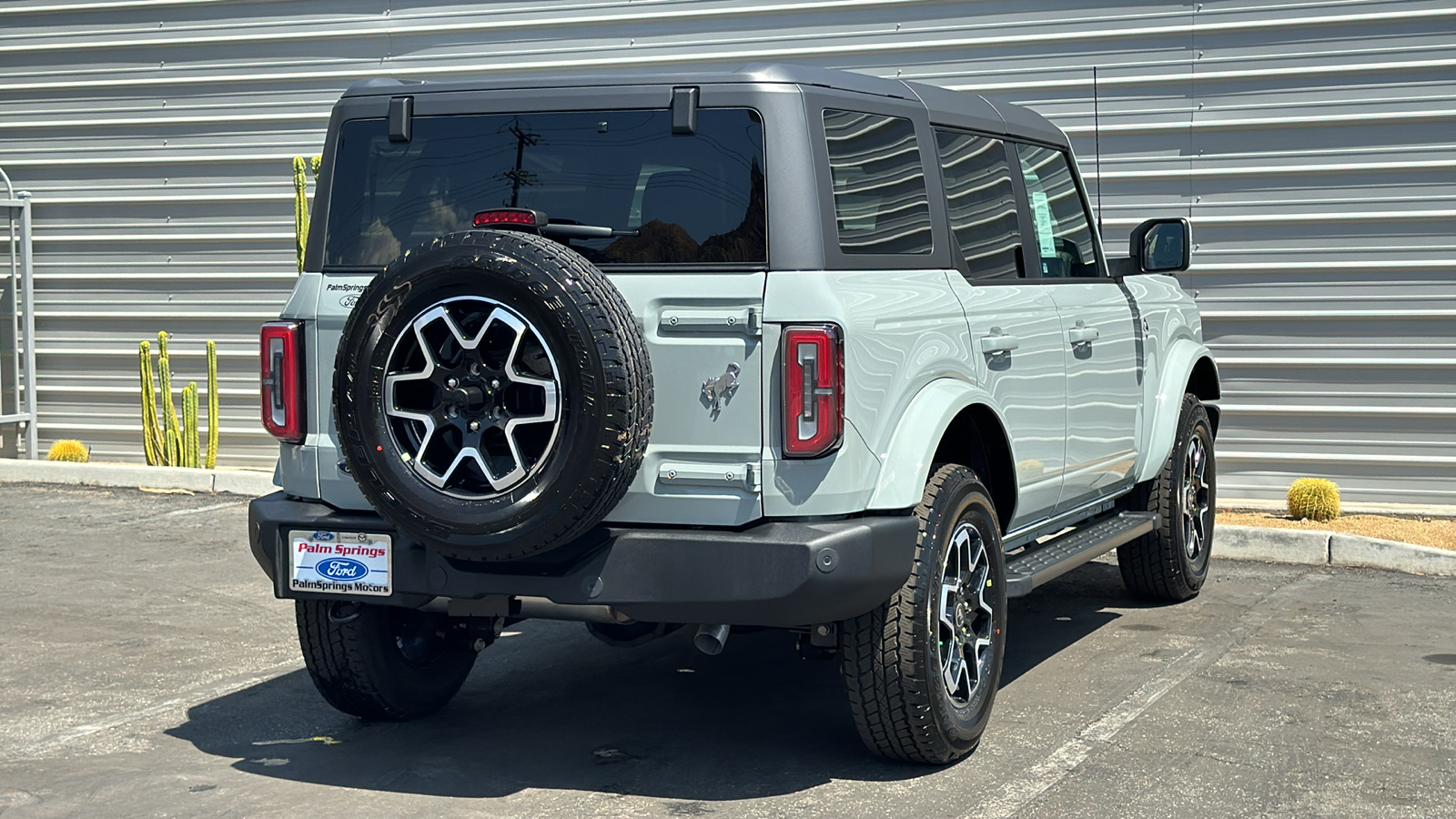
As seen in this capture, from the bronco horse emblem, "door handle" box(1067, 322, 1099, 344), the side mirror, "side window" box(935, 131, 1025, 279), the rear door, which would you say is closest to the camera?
the bronco horse emblem

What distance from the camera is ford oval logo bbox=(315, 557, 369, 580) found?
4.61m

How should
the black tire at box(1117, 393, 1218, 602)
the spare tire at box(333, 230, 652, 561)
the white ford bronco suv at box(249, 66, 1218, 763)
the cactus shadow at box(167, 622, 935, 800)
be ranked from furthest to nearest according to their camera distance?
the black tire at box(1117, 393, 1218, 602), the cactus shadow at box(167, 622, 935, 800), the white ford bronco suv at box(249, 66, 1218, 763), the spare tire at box(333, 230, 652, 561)

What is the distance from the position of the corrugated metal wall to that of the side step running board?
3.38m

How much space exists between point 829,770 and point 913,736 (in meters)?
0.31

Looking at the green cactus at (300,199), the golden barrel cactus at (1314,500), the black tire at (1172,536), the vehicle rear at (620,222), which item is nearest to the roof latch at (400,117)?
the vehicle rear at (620,222)

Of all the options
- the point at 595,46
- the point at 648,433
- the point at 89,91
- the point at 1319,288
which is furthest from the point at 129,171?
the point at 648,433

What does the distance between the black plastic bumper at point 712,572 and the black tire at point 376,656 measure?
1.98 ft

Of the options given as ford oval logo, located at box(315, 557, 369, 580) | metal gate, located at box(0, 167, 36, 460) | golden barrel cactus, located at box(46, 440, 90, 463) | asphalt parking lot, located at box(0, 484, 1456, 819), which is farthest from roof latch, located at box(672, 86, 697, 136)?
metal gate, located at box(0, 167, 36, 460)

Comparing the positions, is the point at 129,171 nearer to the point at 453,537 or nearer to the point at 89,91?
the point at 89,91

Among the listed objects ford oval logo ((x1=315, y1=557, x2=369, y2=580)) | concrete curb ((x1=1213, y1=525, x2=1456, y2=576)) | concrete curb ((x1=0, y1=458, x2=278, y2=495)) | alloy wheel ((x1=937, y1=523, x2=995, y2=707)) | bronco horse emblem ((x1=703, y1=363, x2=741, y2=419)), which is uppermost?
bronco horse emblem ((x1=703, y1=363, x2=741, y2=419))

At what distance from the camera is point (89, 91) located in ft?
41.4

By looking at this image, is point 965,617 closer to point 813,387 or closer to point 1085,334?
point 813,387

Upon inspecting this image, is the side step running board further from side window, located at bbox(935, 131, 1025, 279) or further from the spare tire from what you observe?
the spare tire

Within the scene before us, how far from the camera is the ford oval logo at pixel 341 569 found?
4.61 meters
